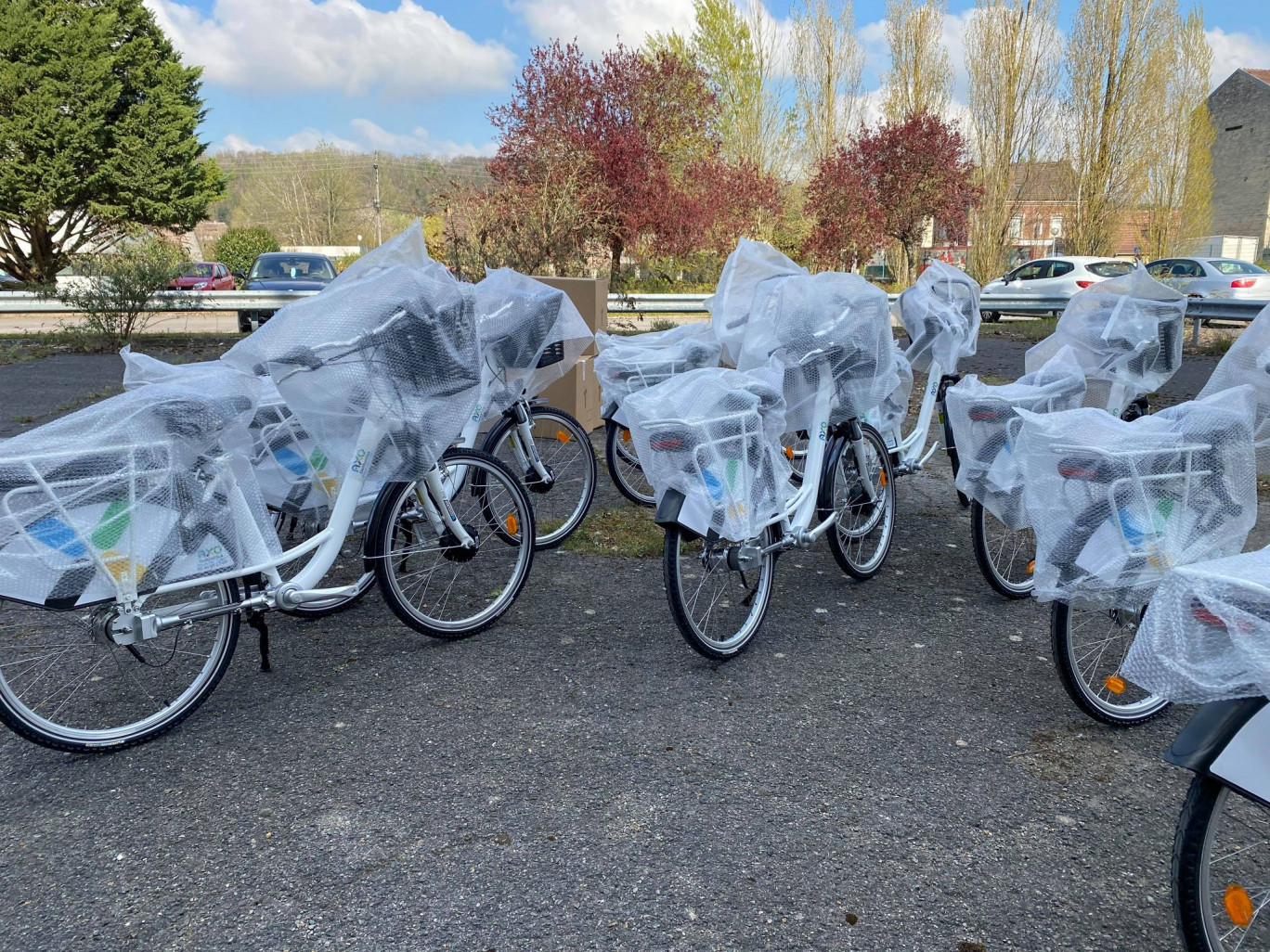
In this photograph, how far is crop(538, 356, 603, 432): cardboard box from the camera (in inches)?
277

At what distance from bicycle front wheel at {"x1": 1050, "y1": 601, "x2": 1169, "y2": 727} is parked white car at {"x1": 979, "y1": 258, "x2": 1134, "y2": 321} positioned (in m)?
15.9

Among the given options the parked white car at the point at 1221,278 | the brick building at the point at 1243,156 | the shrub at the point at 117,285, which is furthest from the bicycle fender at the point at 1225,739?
the brick building at the point at 1243,156

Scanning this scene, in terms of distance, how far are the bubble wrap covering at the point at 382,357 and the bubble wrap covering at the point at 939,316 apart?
287 cm

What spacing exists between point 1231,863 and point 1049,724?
3.00ft

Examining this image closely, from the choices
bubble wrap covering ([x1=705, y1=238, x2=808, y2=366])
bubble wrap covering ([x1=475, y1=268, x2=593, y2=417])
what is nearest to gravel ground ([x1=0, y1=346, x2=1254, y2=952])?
bubble wrap covering ([x1=475, y1=268, x2=593, y2=417])

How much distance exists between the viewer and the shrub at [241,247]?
3962 cm

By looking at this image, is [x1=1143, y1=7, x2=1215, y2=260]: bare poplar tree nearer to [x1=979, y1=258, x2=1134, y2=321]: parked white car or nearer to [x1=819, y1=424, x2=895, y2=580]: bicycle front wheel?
[x1=979, y1=258, x2=1134, y2=321]: parked white car

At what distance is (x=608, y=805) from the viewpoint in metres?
2.65

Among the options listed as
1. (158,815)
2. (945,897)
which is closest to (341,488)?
(158,815)

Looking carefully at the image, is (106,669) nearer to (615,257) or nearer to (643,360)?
(643,360)

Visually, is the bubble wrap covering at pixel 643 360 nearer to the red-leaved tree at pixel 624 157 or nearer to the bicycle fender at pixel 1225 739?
the bicycle fender at pixel 1225 739

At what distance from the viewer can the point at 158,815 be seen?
2.60 meters

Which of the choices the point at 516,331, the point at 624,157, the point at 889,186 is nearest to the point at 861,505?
the point at 516,331

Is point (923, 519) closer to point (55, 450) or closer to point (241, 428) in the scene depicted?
point (241, 428)
